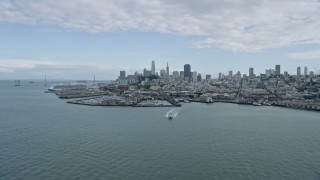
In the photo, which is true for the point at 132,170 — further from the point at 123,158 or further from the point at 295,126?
the point at 295,126

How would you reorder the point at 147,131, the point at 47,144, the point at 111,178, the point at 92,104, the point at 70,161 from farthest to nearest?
the point at 92,104
the point at 147,131
the point at 47,144
the point at 70,161
the point at 111,178

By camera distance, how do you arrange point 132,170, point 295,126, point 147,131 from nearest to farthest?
point 132,170 → point 147,131 → point 295,126

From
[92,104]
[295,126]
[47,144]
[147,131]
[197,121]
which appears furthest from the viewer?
[92,104]

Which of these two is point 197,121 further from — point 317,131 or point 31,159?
point 31,159

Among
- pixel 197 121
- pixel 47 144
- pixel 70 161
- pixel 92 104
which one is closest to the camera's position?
pixel 70 161

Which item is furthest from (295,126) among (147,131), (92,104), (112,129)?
(92,104)

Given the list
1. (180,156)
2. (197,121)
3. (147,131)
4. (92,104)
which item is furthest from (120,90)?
(180,156)

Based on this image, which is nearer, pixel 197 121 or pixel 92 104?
pixel 197 121
